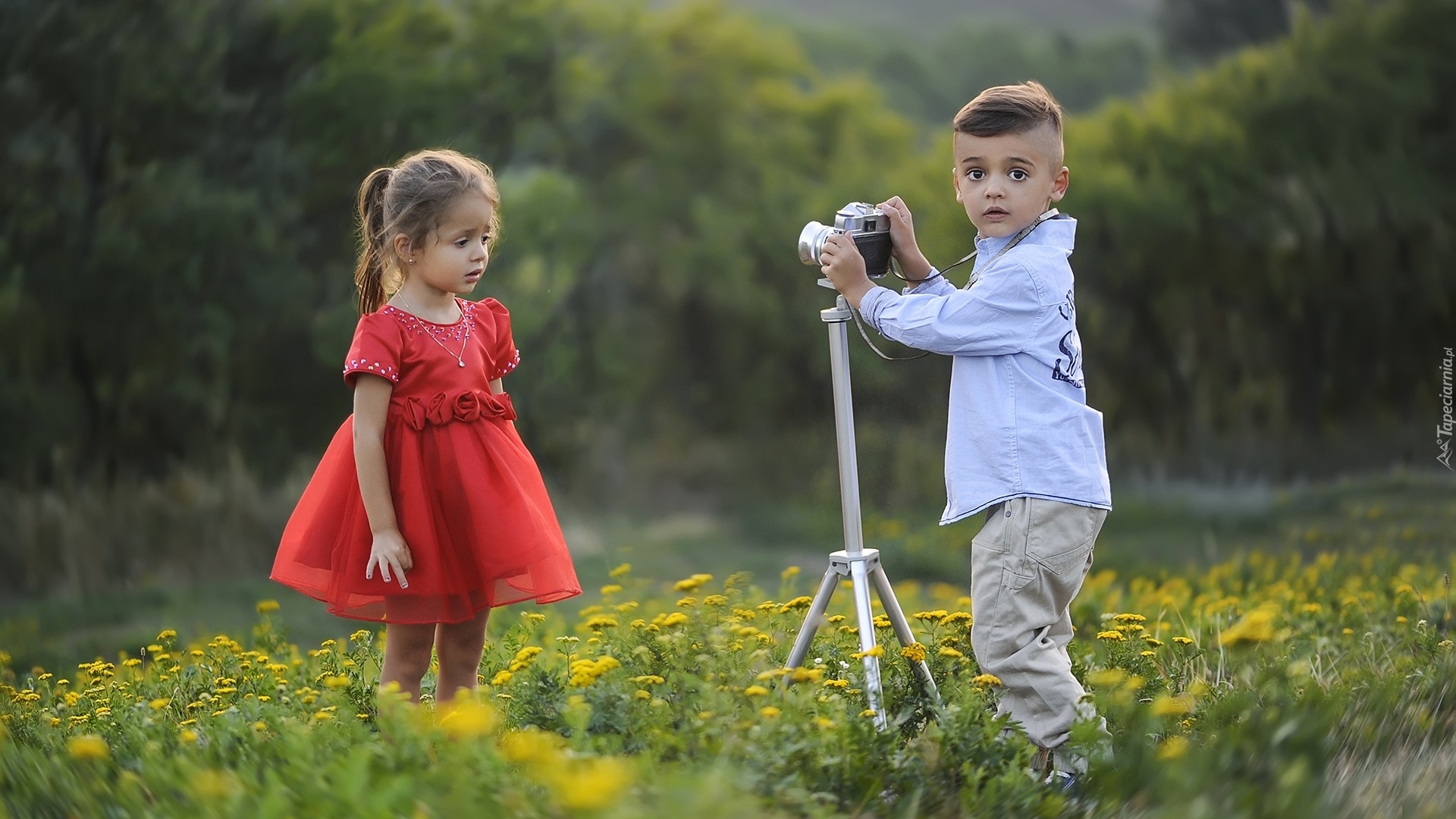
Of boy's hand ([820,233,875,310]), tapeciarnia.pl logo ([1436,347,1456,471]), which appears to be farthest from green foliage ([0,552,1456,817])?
tapeciarnia.pl logo ([1436,347,1456,471])

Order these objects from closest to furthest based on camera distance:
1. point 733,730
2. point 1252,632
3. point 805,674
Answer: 1. point 1252,632
2. point 733,730
3. point 805,674

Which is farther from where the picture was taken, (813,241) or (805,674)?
(813,241)

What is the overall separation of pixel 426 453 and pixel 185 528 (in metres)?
5.30

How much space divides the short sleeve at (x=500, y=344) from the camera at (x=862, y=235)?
0.80m

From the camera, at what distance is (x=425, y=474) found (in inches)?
123

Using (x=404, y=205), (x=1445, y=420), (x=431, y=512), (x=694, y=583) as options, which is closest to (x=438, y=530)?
(x=431, y=512)

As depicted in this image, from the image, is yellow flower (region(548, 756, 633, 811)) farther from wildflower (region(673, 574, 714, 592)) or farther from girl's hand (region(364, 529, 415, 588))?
wildflower (region(673, 574, 714, 592))

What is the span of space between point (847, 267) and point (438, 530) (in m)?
1.11

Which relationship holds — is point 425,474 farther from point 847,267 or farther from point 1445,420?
point 1445,420

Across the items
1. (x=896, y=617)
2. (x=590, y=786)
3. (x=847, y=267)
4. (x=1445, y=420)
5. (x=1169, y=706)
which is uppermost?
(x=847, y=267)

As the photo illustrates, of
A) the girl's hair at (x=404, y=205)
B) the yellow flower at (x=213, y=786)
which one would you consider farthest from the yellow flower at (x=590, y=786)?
the girl's hair at (x=404, y=205)

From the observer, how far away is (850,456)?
3.06 metres

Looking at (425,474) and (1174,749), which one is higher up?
(425,474)

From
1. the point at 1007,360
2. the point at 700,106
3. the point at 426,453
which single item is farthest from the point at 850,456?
the point at 700,106
